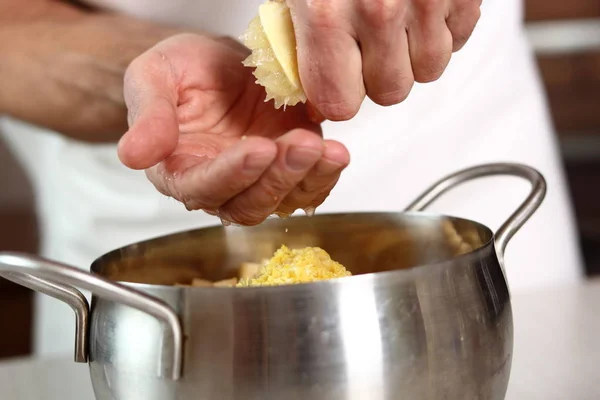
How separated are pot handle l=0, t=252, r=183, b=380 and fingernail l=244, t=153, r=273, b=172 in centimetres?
9

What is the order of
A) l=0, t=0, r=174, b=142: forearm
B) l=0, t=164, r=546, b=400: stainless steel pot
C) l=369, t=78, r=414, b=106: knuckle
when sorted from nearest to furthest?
l=0, t=164, r=546, b=400: stainless steel pot
l=369, t=78, r=414, b=106: knuckle
l=0, t=0, r=174, b=142: forearm

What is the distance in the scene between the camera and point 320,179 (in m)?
0.49

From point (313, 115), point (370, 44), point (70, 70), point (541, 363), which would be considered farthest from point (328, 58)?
point (70, 70)

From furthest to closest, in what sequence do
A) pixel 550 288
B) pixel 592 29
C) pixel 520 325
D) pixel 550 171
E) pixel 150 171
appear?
pixel 592 29
pixel 550 171
pixel 550 288
pixel 520 325
pixel 150 171

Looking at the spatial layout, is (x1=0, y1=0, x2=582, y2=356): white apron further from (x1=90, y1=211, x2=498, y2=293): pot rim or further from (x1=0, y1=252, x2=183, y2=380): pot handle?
(x1=0, y1=252, x2=183, y2=380): pot handle

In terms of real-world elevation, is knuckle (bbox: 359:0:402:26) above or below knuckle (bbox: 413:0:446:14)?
below

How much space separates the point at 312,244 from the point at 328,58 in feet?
0.71

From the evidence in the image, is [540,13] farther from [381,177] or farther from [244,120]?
[244,120]

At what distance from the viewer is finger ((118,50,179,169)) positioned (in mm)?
497

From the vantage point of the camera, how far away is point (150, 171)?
600 millimetres

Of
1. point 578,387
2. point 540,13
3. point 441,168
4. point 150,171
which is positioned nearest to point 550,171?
point 441,168

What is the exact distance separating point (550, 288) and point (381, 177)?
23 cm

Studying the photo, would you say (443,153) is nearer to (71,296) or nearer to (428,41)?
(428,41)

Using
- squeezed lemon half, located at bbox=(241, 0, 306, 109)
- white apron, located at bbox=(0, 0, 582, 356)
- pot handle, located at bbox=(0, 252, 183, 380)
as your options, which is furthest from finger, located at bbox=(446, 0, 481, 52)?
white apron, located at bbox=(0, 0, 582, 356)
